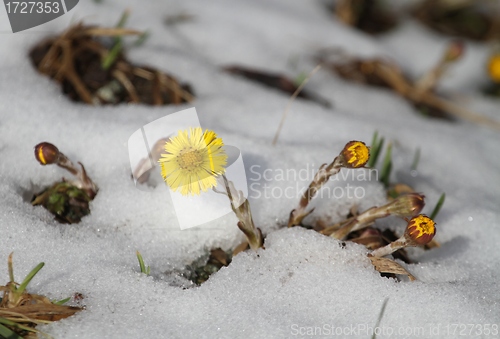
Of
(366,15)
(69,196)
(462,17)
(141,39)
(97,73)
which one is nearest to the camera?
(69,196)

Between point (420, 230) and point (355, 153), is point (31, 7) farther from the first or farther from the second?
point (420, 230)

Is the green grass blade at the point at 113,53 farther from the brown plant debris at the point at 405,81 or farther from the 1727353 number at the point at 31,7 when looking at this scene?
the brown plant debris at the point at 405,81

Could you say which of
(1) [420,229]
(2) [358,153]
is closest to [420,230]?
(1) [420,229]

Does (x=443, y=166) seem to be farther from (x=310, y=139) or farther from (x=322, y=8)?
(x=322, y=8)

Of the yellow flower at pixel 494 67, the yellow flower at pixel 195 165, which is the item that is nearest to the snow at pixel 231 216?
the yellow flower at pixel 195 165

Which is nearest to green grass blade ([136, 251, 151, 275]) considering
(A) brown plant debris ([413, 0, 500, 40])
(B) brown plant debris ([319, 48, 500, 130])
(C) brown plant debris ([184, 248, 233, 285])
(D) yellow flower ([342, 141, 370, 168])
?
(C) brown plant debris ([184, 248, 233, 285])

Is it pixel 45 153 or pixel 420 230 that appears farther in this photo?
pixel 45 153
